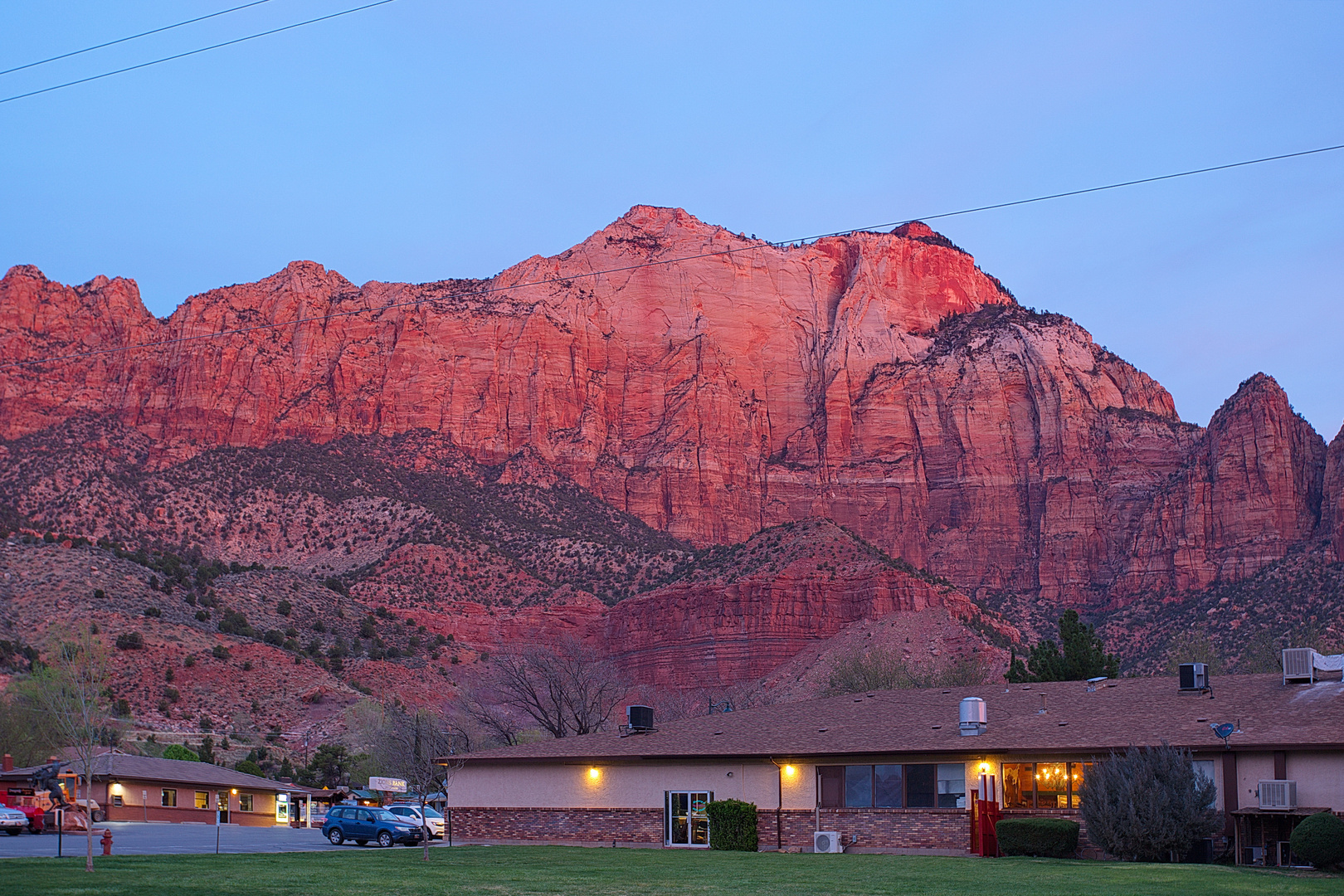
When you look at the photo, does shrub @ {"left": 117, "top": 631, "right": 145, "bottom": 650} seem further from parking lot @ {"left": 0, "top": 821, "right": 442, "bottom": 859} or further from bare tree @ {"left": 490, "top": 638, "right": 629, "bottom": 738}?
parking lot @ {"left": 0, "top": 821, "right": 442, "bottom": 859}

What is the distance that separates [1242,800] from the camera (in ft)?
100

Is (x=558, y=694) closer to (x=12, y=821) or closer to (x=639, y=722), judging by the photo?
(x=639, y=722)

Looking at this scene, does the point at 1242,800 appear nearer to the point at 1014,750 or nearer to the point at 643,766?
the point at 1014,750

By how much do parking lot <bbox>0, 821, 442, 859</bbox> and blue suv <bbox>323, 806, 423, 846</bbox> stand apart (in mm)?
486

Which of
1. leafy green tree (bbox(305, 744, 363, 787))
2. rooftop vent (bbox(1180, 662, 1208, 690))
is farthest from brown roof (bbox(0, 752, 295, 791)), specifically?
rooftop vent (bbox(1180, 662, 1208, 690))

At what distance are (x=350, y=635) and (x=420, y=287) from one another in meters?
77.1

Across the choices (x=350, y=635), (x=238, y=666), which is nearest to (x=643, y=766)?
(x=238, y=666)

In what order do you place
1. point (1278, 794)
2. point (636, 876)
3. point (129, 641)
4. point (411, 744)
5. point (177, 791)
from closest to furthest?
1. point (636, 876)
2. point (1278, 794)
3. point (177, 791)
4. point (411, 744)
5. point (129, 641)

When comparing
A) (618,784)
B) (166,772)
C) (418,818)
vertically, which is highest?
(618,784)

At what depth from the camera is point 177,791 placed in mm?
60812

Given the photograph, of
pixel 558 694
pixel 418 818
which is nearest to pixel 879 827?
pixel 418 818

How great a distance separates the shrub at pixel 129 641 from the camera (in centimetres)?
8019

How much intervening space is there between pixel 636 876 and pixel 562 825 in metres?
14.3

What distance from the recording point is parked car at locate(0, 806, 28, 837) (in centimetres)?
4541
